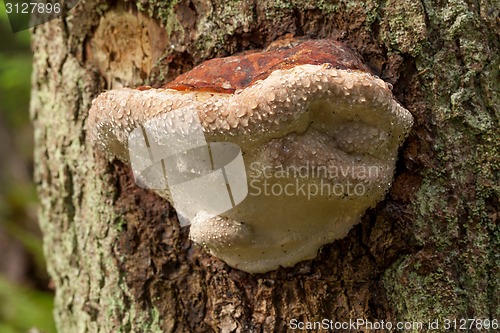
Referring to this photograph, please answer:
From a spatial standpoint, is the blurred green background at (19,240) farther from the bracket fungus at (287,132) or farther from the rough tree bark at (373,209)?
the bracket fungus at (287,132)

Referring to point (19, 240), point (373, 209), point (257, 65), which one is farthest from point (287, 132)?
point (19, 240)

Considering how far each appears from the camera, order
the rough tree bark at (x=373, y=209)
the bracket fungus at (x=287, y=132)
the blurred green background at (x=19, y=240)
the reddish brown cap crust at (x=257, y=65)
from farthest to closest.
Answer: the blurred green background at (x=19, y=240)
the rough tree bark at (x=373, y=209)
the reddish brown cap crust at (x=257, y=65)
the bracket fungus at (x=287, y=132)

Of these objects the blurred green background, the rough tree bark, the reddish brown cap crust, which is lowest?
the blurred green background

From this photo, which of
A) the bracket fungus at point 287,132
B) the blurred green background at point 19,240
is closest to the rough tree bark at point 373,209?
the bracket fungus at point 287,132

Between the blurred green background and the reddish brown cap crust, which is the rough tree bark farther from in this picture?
the blurred green background

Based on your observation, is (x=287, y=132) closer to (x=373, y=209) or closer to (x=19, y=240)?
(x=373, y=209)

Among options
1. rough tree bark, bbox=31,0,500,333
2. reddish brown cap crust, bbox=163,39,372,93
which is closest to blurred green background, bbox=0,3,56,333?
rough tree bark, bbox=31,0,500,333

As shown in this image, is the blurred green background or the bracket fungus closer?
the bracket fungus
